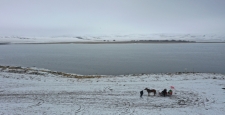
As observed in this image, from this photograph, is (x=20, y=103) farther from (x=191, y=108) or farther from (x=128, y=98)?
(x=191, y=108)

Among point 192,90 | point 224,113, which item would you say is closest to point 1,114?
point 224,113

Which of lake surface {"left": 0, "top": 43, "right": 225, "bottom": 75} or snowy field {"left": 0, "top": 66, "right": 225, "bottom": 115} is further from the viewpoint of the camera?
lake surface {"left": 0, "top": 43, "right": 225, "bottom": 75}

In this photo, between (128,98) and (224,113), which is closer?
(224,113)

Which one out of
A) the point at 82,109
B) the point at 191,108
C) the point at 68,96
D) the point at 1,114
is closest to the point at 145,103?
the point at 191,108

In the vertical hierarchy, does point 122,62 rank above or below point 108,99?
above

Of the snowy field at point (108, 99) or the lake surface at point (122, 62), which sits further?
the lake surface at point (122, 62)

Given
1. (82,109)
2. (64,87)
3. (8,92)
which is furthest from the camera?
(64,87)

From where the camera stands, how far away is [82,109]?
11.2 m

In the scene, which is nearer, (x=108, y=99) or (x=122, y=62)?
(x=108, y=99)

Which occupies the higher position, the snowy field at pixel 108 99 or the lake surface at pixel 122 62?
the lake surface at pixel 122 62

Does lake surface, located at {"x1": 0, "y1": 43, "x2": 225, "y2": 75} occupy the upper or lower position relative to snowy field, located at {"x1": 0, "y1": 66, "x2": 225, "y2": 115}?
upper

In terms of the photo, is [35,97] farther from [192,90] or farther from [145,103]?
[192,90]

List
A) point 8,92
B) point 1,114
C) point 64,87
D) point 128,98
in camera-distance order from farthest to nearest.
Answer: point 64,87 < point 8,92 < point 128,98 < point 1,114

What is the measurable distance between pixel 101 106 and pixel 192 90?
27.1 feet
